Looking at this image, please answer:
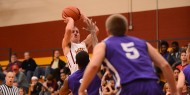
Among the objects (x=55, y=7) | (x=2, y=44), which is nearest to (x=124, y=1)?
(x=55, y=7)

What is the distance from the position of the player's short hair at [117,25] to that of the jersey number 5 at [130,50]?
14 centimetres

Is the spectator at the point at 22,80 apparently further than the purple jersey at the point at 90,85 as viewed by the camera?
Yes

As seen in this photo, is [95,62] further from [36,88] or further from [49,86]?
[36,88]

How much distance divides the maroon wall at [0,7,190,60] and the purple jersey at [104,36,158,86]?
9.69 meters

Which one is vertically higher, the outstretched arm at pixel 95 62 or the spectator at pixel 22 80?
the outstretched arm at pixel 95 62

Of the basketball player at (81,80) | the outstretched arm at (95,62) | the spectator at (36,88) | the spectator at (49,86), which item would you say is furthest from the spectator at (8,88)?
the outstretched arm at (95,62)

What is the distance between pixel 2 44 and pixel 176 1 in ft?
25.7

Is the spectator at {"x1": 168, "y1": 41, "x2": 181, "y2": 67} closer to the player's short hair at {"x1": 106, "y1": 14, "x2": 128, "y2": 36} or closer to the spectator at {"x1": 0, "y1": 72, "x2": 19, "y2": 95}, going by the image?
the spectator at {"x1": 0, "y1": 72, "x2": 19, "y2": 95}

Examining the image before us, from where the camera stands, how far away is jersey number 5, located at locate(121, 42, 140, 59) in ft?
13.7

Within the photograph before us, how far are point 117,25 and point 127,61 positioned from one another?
1.20ft

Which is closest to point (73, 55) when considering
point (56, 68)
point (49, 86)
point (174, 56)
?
point (174, 56)

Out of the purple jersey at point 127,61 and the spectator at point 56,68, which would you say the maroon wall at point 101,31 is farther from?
the purple jersey at point 127,61

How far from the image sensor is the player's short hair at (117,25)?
4219 millimetres

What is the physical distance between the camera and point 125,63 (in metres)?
4.15
